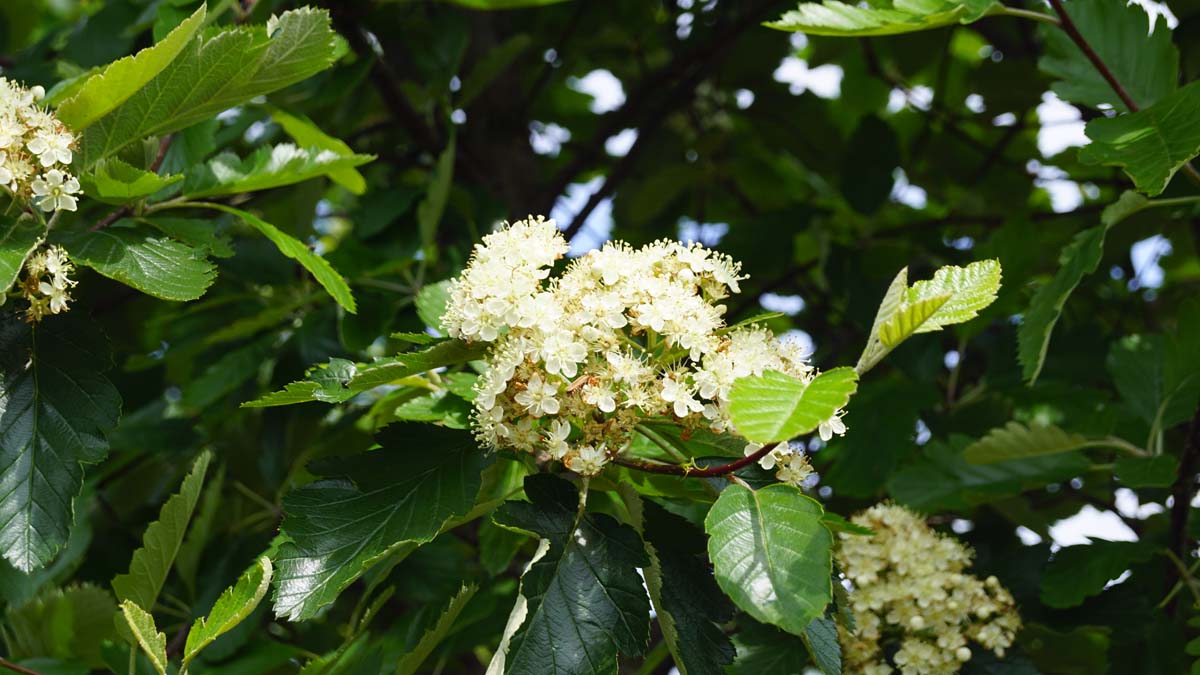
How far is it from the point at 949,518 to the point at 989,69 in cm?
139

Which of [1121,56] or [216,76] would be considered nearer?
[216,76]

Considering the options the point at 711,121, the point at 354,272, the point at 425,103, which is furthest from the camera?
the point at 711,121

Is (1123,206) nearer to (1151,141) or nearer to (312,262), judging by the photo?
(1151,141)

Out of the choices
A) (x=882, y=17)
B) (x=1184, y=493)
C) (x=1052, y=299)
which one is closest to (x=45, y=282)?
(x=882, y=17)

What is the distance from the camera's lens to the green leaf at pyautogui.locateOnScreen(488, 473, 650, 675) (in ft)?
4.35

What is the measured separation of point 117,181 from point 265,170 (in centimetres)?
25

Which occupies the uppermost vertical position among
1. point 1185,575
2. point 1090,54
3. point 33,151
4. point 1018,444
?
point 33,151

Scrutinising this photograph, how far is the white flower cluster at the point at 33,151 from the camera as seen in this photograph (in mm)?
1456

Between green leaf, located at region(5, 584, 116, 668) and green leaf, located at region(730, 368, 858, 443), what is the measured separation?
153cm

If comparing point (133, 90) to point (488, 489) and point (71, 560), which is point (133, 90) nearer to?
point (488, 489)

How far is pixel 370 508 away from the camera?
1.44m

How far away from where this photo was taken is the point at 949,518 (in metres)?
2.59

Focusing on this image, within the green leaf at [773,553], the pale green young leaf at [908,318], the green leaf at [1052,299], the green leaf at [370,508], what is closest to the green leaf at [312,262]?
the green leaf at [370,508]

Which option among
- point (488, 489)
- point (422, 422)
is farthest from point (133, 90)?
point (488, 489)
